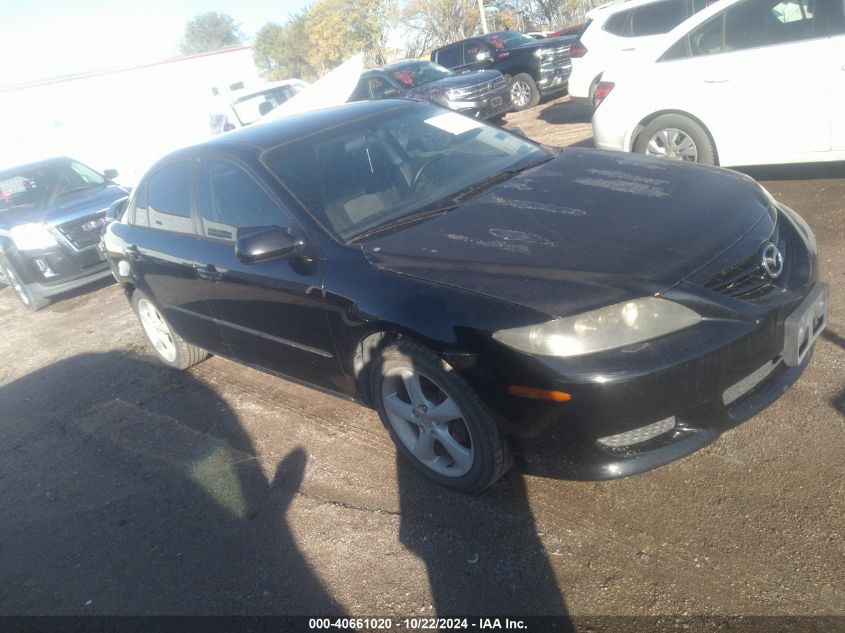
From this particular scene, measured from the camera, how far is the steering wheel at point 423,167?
3.46 metres

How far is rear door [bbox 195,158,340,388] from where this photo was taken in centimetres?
317

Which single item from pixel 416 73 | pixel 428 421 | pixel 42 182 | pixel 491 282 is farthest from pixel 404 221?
pixel 416 73

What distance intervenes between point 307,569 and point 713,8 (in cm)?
558

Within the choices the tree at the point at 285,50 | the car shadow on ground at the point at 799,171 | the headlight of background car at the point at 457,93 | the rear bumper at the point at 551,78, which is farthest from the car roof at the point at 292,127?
the tree at the point at 285,50

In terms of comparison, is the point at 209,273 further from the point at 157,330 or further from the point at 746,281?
the point at 746,281

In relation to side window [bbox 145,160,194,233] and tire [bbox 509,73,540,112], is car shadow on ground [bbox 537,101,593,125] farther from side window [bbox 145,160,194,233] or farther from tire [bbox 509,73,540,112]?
side window [bbox 145,160,194,233]

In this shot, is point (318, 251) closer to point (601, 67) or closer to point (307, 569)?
point (307, 569)

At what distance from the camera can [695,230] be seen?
2.64 meters

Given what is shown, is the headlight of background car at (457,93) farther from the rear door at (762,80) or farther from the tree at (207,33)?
the tree at (207,33)

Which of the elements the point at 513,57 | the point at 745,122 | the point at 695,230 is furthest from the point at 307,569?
the point at 513,57

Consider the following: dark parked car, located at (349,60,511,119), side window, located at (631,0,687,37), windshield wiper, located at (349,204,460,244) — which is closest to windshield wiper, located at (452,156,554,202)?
windshield wiper, located at (349,204,460,244)

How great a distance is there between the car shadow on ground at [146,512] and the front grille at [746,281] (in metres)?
1.95

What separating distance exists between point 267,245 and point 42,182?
7.46 metres

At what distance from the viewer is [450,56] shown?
50.1ft
